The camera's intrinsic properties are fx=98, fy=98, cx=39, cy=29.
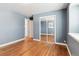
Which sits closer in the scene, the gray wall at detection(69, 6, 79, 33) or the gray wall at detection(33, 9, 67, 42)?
the gray wall at detection(69, 6, 79, 33)

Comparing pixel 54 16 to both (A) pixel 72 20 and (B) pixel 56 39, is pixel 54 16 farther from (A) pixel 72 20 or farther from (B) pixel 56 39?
(A) pixel 72 20

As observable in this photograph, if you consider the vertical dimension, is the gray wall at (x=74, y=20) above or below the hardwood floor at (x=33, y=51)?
above

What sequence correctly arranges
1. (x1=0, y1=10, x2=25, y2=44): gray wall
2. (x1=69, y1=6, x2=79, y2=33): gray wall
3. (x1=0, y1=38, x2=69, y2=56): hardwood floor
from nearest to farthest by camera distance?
(x1=0, y1=38, x2=69, y2=56): hardwood floor < (x1=69, y1=6, x2=79, y2=33): gray wall < (x1=0, y1=10, x2=25, y2=44): gray wall

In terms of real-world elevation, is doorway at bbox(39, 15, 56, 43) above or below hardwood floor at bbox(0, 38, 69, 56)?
above

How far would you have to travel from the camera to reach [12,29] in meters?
6.12

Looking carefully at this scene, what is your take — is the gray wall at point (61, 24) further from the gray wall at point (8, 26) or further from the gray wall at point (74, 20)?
the gray wall at point (8, 26)

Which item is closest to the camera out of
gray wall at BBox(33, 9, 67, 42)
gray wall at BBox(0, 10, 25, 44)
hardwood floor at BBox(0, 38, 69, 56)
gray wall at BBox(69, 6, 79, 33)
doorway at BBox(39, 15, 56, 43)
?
hardwood floor at BBox(0, 38, 69, 56)

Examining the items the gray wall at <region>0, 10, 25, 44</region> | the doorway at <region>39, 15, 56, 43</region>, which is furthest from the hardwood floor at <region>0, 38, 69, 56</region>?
the doorway at <region>39, 15, 56, 43</region>

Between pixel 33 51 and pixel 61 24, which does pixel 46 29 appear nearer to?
pixel 61 24

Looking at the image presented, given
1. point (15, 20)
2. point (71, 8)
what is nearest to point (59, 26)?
point (71, 8)

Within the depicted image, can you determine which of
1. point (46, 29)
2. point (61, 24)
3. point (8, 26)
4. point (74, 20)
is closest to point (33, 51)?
point (74, 20)

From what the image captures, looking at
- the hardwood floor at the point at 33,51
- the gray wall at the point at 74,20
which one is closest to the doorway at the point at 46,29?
the hardwood floor at the point at 33,51

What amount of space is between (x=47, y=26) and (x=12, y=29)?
2605 mm

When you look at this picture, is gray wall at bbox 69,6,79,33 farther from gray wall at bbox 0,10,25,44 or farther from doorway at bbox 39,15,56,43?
gray wall at bbox 0,10,25,44
